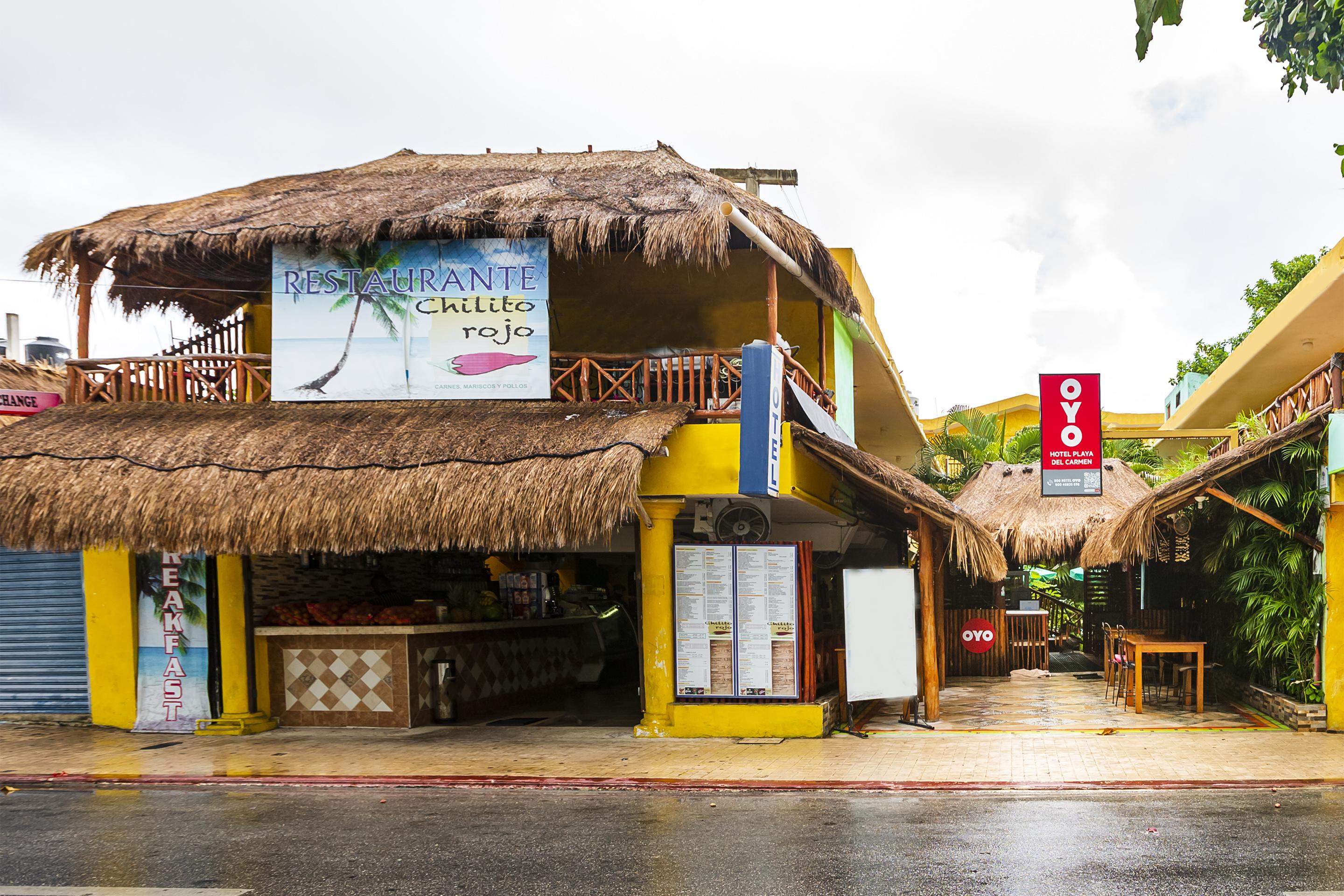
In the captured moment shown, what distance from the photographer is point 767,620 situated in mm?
11547

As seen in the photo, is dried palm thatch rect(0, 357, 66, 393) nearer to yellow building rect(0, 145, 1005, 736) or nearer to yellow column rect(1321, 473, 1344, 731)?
yellow building rect(0, 145, 1005, 736)

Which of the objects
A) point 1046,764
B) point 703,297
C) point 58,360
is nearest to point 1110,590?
point 703,297

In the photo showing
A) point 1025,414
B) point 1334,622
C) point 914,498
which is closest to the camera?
point 1334,622

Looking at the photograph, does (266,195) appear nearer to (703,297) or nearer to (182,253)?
(182,253)

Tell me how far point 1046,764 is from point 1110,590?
1121cm

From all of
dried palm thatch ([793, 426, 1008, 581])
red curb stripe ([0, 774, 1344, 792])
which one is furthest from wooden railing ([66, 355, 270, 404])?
Result: dried palm thatch ([793, 426, 1008, 581])

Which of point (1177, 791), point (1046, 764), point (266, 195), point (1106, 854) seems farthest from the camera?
point (266, 195)

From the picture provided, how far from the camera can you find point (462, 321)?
40.1ft

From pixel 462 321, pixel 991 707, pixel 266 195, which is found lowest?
pixel 991 707

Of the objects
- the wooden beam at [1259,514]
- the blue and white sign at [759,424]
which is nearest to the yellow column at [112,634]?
the blue and white sign at [759,424]

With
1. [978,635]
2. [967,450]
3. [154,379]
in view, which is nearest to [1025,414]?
[967,450]

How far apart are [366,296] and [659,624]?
4.61m

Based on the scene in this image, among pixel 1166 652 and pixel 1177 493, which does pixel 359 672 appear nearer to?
pixel 1177 493

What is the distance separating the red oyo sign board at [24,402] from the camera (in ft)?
41.8
